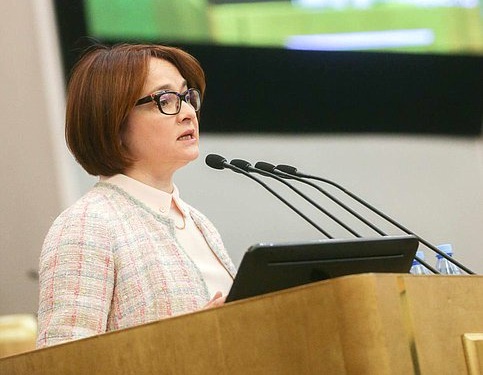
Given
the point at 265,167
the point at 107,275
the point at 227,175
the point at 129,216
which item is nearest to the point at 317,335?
the point at 107,275

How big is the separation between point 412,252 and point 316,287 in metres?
0.33

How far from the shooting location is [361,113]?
446 cm

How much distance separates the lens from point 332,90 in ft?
14.4

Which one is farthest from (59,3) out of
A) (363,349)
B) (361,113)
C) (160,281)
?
(363,349)

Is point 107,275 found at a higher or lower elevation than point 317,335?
higher

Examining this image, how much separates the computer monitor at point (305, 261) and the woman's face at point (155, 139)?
667 mm

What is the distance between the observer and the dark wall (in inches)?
161

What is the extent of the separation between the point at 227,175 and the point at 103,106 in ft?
6.11

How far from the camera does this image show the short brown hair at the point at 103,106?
2.22 metres

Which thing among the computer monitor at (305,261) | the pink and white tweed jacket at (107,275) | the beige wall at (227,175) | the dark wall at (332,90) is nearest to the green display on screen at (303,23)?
the dark wall at (332,90)

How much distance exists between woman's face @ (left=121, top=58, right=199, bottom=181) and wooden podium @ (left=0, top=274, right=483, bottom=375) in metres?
0.68

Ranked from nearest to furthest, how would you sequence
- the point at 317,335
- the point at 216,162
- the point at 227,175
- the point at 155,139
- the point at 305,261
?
the point at 317,335 < the point at 305,261 < the point at 155,139 < the point at 216,162 < the point at 227,175

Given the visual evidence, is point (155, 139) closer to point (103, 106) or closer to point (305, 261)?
point (103, 106)

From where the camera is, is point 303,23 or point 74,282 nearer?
point 74,282
